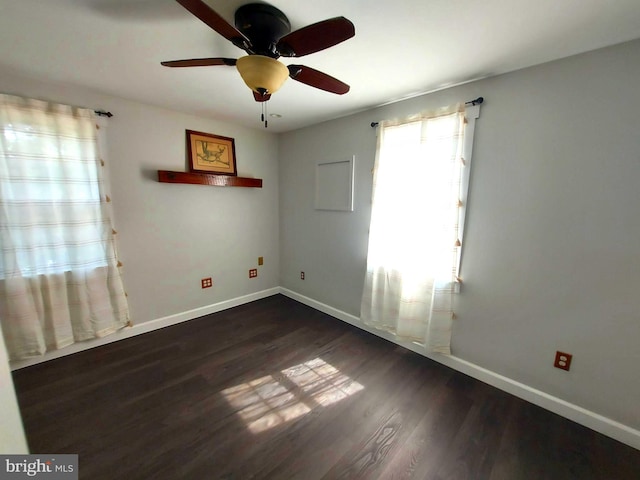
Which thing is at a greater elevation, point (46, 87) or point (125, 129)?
point (46, 87)

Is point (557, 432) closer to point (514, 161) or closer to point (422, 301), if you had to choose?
point (422, 301)

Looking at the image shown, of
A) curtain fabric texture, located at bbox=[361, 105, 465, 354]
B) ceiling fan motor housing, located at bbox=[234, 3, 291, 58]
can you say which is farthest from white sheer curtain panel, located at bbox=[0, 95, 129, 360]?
curtain fabric texture, located at bbox=[361, 105, 465, 354]

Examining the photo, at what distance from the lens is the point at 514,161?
1.66 m

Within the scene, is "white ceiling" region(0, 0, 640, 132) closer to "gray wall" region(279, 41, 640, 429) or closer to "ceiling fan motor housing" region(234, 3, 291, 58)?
"ceiling fan motor housing" region(234, 3, 291, 58)

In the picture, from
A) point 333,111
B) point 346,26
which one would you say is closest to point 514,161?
point 346,26

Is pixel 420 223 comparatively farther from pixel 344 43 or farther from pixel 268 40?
pixel 268 40

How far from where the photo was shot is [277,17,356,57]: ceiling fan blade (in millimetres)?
976

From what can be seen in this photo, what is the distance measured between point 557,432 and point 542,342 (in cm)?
50

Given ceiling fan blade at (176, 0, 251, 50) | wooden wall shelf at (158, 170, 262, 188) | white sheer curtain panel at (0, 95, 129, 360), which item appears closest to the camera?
ceiling fan blade at (176, 0, 251, 50)

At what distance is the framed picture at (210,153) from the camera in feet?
8.50

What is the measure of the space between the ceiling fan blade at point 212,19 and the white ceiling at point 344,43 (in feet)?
0.48

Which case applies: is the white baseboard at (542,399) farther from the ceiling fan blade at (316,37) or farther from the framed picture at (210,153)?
the framed picture at (210,153)

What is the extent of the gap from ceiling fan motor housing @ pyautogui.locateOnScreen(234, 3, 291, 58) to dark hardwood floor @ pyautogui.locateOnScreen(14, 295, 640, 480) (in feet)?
6.86

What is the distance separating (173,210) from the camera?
8.42ft
